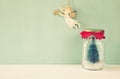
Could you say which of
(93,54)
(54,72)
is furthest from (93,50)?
(54,72)

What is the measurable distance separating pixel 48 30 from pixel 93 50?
317 mm

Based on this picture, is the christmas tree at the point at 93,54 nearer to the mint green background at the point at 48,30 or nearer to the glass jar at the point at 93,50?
the glass jar at the point at 93,50

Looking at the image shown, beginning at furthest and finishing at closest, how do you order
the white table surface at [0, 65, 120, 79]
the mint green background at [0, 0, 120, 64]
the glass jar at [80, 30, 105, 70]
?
the mint green background at [0, 0, 120, 64], the glass jar at [80, 30, 105, 70], the white table surface at [0, 65, 120, 79]

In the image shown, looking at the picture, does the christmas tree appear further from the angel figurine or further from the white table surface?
the angel figurine

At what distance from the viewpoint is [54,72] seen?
1134 millimetres

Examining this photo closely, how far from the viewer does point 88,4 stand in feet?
4.21

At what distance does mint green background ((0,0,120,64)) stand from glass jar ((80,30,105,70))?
0.39ft

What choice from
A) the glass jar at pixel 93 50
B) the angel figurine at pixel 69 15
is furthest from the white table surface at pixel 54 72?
the angel figurine at pixel 69 15

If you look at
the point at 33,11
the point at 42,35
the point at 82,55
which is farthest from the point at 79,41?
the point at 33,11

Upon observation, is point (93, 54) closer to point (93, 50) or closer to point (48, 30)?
point (93, 50)

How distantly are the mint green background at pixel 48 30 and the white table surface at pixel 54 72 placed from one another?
82 mm

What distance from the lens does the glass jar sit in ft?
3.80

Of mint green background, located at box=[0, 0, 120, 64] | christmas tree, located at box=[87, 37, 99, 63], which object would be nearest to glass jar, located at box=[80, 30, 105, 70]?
christmas tree, located at box=[87, 37, 99, 63]

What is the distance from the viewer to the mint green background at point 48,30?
1277 millimetres
